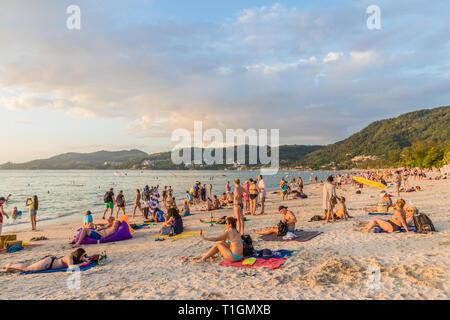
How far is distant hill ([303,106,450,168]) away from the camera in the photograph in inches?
4208

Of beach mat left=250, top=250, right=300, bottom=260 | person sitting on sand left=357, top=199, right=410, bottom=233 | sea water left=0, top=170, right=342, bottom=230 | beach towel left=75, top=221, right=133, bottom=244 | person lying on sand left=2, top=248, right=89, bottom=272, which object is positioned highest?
person sitting on sand left=357, top=199, right=410, bottom=233

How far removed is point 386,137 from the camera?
120 meters

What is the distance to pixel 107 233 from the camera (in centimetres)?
852

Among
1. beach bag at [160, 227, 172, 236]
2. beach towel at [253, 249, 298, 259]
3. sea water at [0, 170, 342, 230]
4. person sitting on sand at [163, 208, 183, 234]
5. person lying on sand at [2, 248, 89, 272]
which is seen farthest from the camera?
sea water at [0, 170, 342, 230]

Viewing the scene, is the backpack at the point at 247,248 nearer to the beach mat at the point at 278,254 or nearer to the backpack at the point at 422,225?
the beach mat at the point at 278,254

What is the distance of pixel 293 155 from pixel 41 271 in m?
140

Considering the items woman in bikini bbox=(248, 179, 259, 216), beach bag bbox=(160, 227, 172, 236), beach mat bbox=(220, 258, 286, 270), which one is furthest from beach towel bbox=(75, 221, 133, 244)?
woman in bikini bbox=(248, 179, 259, 216)

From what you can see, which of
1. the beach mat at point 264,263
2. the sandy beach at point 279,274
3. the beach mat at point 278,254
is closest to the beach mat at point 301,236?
the sandy beach at point 279,274

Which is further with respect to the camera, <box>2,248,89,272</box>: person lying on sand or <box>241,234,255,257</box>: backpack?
<box>241,234,255,257</box>: backpack

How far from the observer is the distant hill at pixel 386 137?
106875 millimetres

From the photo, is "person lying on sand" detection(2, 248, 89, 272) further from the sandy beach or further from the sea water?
the sea water

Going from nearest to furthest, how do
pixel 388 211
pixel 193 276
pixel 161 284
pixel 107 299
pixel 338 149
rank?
pixel 107 299
pixel 161 284
pixel 193 276
pixel 388 211
pixel 338 149
